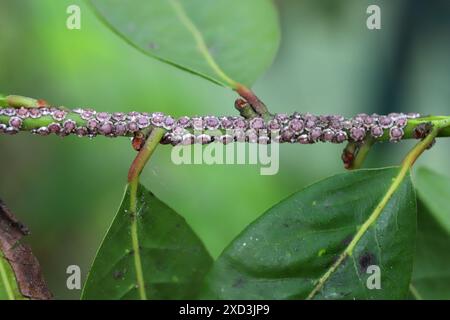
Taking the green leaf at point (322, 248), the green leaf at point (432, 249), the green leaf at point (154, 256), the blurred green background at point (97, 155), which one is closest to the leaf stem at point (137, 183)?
the green leaf at point (154, 256)

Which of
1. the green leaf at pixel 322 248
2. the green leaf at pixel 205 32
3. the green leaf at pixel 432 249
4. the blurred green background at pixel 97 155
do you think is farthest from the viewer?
the blurred green background at pixel 97 155

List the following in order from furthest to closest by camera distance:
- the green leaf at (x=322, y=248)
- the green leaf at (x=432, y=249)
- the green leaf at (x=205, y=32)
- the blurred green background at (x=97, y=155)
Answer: the blurred green background at (x=97, y=155)
the green leaf at (x=432, y=249)
the green leaf at (x=205, y=32)
the green leaf at (x=322, y=248)

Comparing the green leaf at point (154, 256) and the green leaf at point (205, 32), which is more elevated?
the green leaf at point (205, 32)

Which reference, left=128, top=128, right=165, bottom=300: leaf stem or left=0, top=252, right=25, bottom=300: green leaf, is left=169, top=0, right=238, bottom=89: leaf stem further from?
left=0, top=252, right=25, bottom=300: green leaf

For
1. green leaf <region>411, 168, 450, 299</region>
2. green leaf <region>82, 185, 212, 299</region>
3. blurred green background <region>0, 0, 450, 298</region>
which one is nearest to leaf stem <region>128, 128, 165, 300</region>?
green leaf <region>82, 185, 212, 299</region>

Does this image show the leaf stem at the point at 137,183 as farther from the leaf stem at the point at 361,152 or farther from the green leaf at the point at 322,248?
the leaf stem at the point at 361,152

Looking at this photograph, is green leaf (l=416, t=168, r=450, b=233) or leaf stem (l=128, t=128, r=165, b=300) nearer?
leaf stem (l=128, t=128, r=165, b=300)

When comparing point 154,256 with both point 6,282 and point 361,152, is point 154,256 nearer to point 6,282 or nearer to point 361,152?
point 6,282
